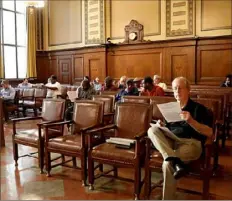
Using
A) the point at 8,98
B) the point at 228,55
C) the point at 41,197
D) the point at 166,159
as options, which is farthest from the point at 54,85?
the point at 166,159

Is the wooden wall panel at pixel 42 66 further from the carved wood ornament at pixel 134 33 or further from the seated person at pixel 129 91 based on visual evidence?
the seated person at pixel 129 91

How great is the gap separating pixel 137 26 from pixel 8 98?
433 centimetres

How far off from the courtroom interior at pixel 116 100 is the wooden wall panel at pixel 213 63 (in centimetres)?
3

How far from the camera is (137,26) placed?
889cm

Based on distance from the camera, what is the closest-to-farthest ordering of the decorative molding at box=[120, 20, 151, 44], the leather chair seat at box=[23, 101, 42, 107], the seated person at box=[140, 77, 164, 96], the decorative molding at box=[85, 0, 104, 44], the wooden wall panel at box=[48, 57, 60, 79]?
1. the seated person at box=[140, 77, 164, 96]
2. the leather chair seat at box=[23, 101, 42, 107]
3. the decorative molding at box=[120, 20, 151, 44]
4. the decorative molding at box=[85, 0, 104, 44]
5. the wooden wall panel at box=[48, 57, 60, 79]

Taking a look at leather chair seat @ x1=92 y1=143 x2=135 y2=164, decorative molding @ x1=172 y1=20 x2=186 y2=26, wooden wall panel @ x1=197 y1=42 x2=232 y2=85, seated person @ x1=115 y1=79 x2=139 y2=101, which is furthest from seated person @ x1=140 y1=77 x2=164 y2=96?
decorative molding @ x1=172 y1=20 x2=186 y2=26

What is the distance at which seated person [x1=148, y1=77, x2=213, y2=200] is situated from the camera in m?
2.29

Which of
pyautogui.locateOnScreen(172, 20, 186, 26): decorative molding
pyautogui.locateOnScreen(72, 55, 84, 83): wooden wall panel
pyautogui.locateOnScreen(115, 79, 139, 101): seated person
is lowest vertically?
pyautogui.locateOnScreen(115, 79, 139, 101): seated person

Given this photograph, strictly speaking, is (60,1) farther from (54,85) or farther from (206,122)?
(206,122)

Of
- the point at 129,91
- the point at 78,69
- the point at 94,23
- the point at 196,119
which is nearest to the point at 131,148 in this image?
the point at 196,119

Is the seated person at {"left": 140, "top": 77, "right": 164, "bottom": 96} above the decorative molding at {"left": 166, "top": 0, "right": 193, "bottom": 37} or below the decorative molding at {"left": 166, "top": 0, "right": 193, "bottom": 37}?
below

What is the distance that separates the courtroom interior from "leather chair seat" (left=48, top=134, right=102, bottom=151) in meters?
0.01

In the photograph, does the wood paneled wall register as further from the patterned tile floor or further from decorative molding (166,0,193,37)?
the patterned tile floor

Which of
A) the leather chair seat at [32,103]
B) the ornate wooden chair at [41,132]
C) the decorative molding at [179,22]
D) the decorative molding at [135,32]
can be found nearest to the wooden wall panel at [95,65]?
the decorative molding at [135,32]
